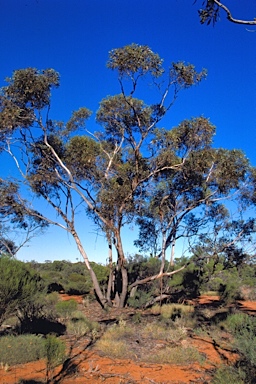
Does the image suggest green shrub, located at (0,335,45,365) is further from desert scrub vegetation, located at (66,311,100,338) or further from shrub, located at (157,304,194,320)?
shrub, located at (157,304,194,320)

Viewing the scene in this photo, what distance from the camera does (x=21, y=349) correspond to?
7566 mm

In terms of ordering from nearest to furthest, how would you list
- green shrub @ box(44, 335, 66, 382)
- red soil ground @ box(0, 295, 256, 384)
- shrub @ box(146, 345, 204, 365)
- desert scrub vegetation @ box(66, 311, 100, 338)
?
red soil ground @ box(0, 295, 256, 384), green shrub @ box(44, 335, 66, 382), shrub @ box(146, 345, 204, 365), desert scrub vegetation @ box(66, 311, 100, 338)

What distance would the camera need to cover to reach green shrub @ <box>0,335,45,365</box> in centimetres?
724

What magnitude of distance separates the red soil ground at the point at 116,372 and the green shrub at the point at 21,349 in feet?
0.72

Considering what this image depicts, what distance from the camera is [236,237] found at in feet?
54.9

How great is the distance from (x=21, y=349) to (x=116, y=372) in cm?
232

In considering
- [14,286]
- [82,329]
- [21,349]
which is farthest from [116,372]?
[82,329]

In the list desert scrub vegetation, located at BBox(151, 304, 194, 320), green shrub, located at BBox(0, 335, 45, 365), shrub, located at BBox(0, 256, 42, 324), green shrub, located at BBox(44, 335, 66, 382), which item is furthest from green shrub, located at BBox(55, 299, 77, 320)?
green shrub, located at BBox(44, 335, 66, 382)

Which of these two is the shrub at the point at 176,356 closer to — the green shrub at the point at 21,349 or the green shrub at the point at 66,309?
the green shrub at the point at 21,349

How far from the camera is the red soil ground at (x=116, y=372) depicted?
20.2 feet

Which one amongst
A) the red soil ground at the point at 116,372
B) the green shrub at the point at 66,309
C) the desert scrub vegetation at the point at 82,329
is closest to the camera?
the red soil ground at the point at 116,372

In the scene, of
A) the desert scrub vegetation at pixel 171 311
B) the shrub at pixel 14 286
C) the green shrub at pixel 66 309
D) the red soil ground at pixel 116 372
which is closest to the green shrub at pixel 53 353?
the red soil ground at pixel 116 372

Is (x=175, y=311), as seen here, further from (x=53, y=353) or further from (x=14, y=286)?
(x=53, y=353)

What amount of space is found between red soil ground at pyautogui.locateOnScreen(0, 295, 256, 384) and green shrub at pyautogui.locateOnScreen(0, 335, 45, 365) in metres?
0.22
